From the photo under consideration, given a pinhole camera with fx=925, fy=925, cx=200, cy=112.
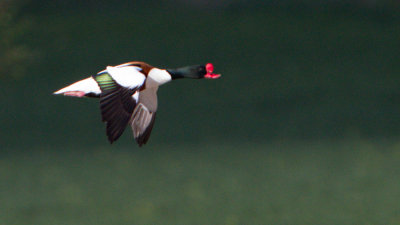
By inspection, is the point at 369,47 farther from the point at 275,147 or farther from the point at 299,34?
the point at 275,147

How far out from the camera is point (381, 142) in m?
8.39

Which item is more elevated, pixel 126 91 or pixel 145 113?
pixel 126 91

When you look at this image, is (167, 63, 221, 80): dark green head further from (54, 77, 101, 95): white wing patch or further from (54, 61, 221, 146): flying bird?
(54, 77, 101, 95): white wing patch

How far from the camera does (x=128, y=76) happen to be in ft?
10.4

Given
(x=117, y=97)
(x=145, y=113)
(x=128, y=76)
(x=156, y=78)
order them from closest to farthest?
(x=117, y=97) → (x=128, y=76) → (x=156, y=78) → (x=145, y=113)

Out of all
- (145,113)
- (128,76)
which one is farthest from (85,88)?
(145,113)

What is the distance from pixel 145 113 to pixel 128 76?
451mm

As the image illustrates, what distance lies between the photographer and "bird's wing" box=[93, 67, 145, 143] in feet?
9.59

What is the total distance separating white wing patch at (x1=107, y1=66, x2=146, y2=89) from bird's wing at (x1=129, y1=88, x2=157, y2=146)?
31 cm

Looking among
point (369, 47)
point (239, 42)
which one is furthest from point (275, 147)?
point (369, 47)

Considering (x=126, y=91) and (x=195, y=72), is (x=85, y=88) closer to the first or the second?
(x=126, y=91)

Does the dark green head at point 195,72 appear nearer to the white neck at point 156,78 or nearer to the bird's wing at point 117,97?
the white neck at point 156,78

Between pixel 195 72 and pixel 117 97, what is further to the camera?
pixel 195 72

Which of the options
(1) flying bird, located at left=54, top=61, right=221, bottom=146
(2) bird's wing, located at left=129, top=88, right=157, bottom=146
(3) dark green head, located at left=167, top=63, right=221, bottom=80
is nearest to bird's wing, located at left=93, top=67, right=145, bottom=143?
(1) flying bird, located at left=54, top=61, right=221, bottom=146
